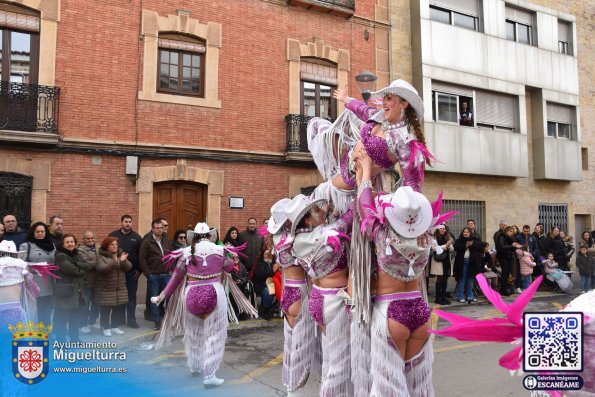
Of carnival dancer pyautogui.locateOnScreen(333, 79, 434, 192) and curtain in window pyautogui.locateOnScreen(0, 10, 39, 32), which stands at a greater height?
curtain in window pyautogui.locateOnScreen(0, 10, 39, 32)

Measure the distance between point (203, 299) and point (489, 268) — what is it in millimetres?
8318

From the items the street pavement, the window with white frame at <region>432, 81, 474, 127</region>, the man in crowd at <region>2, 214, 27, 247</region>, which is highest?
the window with white frame at <region>432, 81, 474, 127</region>

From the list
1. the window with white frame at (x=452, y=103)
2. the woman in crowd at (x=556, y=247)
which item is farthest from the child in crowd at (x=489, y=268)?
the window with white frame at (x=452, y=103)

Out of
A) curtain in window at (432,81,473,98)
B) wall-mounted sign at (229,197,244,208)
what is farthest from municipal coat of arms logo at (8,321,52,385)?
curtain in window at (432,81,473,98)

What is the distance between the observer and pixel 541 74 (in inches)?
674

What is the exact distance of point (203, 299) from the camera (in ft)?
17.2

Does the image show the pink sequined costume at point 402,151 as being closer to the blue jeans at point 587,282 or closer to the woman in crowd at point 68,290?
the woman in crowd at point 68,290

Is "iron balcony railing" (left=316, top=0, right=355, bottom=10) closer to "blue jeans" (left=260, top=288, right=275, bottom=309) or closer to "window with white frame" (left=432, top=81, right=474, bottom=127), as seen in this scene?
"window with white frame" (left=432, top=81, right=474, bottom=127)

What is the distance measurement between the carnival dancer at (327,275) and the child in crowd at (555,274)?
399 inches

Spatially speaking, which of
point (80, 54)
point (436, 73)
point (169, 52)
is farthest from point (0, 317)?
point (436, 73)

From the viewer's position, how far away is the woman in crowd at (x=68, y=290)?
6785 millimetres

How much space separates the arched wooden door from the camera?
37.6ft

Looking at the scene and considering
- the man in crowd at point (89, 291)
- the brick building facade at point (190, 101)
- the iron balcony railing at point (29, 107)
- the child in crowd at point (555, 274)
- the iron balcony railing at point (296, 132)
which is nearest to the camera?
the man in crowd at point (89, 291)

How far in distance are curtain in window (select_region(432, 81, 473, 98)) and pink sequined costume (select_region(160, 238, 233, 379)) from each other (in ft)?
37.3
